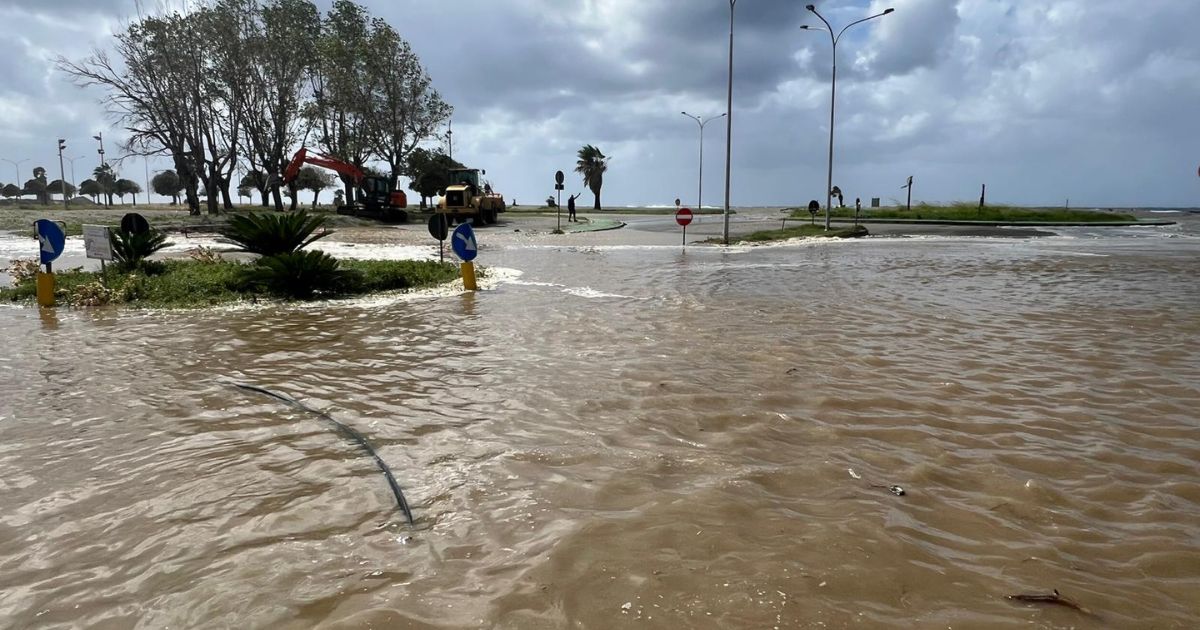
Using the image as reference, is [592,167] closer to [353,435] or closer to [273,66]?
[273,66]

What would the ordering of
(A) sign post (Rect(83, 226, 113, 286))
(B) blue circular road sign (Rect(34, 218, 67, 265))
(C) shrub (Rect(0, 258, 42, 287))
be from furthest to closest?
(C) shrub (Rect(0, 258, 42, 287)) → (A) sign post (Rect(83, 226, 113, 286)) → (B) blue circular road sign (Rect(34, 218, 67, 265))

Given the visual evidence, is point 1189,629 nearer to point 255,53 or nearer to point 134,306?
point 134,306

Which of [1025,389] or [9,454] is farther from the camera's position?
[1025,389]

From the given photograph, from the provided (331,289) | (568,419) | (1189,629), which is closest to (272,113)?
(331,289)

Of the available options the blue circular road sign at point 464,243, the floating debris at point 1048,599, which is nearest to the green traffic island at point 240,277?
the blue circular road sign at point 464,243

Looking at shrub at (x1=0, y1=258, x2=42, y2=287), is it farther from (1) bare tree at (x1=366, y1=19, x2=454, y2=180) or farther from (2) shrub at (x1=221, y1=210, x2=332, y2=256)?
(1) bare tree at (x1=366, y1=19, x2=454, y2=180)

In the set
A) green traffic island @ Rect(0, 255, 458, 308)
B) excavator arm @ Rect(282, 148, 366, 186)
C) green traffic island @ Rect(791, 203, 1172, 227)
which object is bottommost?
green traffic island @ Rect(0, 255, 458, 308)

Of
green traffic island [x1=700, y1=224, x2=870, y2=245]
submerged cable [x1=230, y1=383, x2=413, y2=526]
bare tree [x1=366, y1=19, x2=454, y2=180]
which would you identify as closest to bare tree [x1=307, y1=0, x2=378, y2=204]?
bare tree [x1=366, y1=19, x2=454, y2=180]

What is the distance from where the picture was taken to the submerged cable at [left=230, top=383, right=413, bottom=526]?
3.45 metres

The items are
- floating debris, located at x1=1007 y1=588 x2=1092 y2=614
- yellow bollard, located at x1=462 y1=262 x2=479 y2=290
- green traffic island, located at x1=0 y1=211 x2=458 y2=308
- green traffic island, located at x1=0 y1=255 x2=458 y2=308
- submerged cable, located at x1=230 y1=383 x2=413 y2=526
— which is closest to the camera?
floating debris, located at x1=1007 y1=588 x2=1092 y2=614

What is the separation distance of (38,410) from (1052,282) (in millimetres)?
16405

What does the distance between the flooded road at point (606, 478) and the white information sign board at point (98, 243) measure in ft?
11.5

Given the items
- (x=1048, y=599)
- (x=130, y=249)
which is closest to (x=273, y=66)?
(x=130, y=249)

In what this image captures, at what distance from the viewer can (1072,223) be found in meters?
46.0
